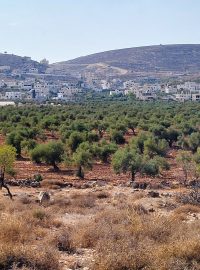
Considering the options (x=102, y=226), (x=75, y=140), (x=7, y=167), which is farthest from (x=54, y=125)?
(x=102, y=226)

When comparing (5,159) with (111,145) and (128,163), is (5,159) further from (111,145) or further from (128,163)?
(111,145)

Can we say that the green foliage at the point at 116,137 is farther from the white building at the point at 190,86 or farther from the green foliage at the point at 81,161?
the white building at the point at 190,86

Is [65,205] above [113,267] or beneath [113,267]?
beneath

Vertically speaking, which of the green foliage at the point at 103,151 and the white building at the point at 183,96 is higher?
the white building at the point at 183,96

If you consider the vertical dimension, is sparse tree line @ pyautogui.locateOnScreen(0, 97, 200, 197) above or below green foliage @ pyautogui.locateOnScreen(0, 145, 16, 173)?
below

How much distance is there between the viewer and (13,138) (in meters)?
42.1

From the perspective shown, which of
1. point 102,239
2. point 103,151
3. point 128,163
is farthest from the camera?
point 103,151

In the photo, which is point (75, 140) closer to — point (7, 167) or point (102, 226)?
point (7, 167)

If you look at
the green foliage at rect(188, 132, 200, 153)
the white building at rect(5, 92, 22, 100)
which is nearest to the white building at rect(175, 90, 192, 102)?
the white building at rect(5, 92, 22, 100)

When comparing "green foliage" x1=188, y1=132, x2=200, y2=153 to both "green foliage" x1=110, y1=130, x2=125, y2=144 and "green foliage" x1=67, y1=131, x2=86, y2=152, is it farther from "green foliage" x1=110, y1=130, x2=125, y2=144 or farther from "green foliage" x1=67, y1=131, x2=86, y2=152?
"green foliage" x1=67, y1=131, x2=86, y2=152

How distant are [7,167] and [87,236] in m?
12.8

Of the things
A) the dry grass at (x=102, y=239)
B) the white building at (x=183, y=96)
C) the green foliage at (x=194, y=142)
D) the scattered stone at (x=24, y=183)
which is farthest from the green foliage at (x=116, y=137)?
the white building at (x=183, y=96)

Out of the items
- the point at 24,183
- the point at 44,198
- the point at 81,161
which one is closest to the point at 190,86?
the point at 81,161

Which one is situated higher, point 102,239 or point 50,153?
point 102,239
